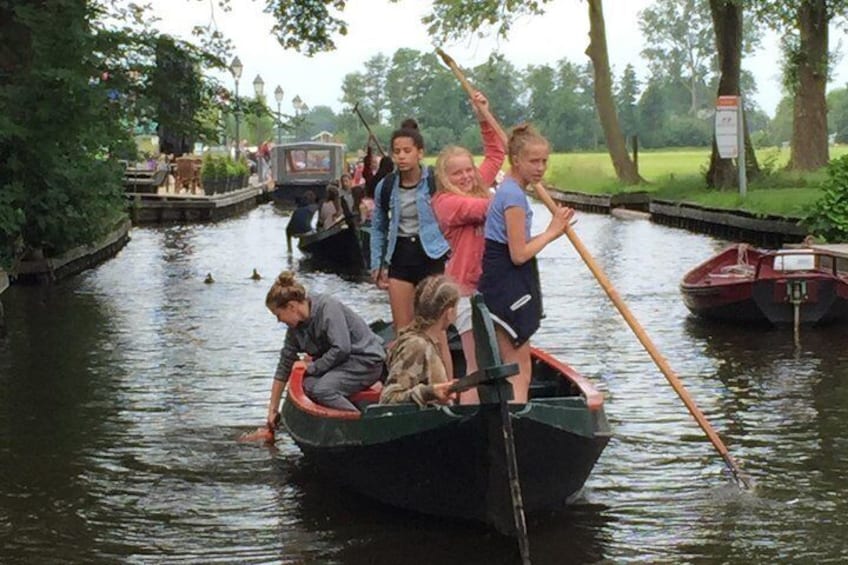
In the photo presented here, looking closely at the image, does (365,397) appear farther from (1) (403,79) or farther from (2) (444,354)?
(1) (403,79)

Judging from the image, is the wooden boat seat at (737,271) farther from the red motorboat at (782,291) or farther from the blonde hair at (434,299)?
the blonde hair at (434,299)

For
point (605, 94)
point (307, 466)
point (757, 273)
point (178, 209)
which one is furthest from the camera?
point (605, 94)

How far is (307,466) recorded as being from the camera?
1014cm

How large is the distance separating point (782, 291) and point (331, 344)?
765cm

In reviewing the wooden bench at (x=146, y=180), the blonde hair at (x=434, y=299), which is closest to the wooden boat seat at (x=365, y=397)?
the blonde hair at (x=434, y=299)

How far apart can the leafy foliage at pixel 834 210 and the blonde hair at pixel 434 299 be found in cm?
1201

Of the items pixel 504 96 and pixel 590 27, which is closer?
pixel 590 27

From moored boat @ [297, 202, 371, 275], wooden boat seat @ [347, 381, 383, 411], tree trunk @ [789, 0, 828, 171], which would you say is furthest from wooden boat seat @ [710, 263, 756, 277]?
tree trunk @ [789, 0, 828, 171]

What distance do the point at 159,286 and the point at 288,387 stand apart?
1354 centimetres

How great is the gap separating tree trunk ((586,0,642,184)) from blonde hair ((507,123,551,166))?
39.1 m

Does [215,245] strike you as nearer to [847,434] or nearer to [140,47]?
[140,47]

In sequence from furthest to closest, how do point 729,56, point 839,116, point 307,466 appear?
1. point 839,116
2. point 729,56
3. point 307,466

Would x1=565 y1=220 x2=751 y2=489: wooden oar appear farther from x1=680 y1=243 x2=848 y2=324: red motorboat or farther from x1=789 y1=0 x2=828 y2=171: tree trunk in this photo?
x1=789 y1=0 x2=828 y2=171: tree trunk

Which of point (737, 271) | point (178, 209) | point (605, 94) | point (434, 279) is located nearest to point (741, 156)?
point (605, 94)
